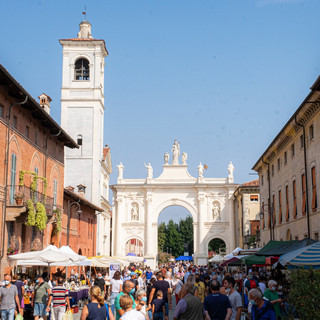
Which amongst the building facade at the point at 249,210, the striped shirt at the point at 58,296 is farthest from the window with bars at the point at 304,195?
the building facade at the point at 249,210

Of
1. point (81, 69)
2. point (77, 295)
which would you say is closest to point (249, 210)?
point (81, 69)

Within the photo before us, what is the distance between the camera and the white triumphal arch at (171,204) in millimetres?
64375

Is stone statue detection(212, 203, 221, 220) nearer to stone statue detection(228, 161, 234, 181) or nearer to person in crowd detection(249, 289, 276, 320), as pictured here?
stone statue detection(228, 161, 234, 181)

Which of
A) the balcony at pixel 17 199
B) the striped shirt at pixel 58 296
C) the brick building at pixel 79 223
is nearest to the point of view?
the striped shirt at pixel 58 296

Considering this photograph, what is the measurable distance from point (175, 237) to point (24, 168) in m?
95.4

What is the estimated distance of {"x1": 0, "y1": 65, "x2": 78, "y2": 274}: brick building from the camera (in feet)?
72.6

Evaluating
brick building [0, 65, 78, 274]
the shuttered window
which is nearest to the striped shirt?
brick building [0, 65, 78, 274]

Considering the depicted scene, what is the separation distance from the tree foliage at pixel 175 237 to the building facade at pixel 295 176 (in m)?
77.4

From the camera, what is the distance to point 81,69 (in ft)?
180

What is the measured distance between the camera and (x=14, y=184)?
23781 mm

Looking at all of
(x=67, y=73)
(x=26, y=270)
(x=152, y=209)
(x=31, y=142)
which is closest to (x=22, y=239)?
(x=26, y=270)

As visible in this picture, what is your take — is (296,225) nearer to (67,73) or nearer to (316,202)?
(316,202)

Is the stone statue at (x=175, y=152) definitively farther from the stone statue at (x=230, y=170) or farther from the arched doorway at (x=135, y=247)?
the arched doorway at (x=135, y=247)

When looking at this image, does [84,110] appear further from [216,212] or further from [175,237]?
[175,237]
